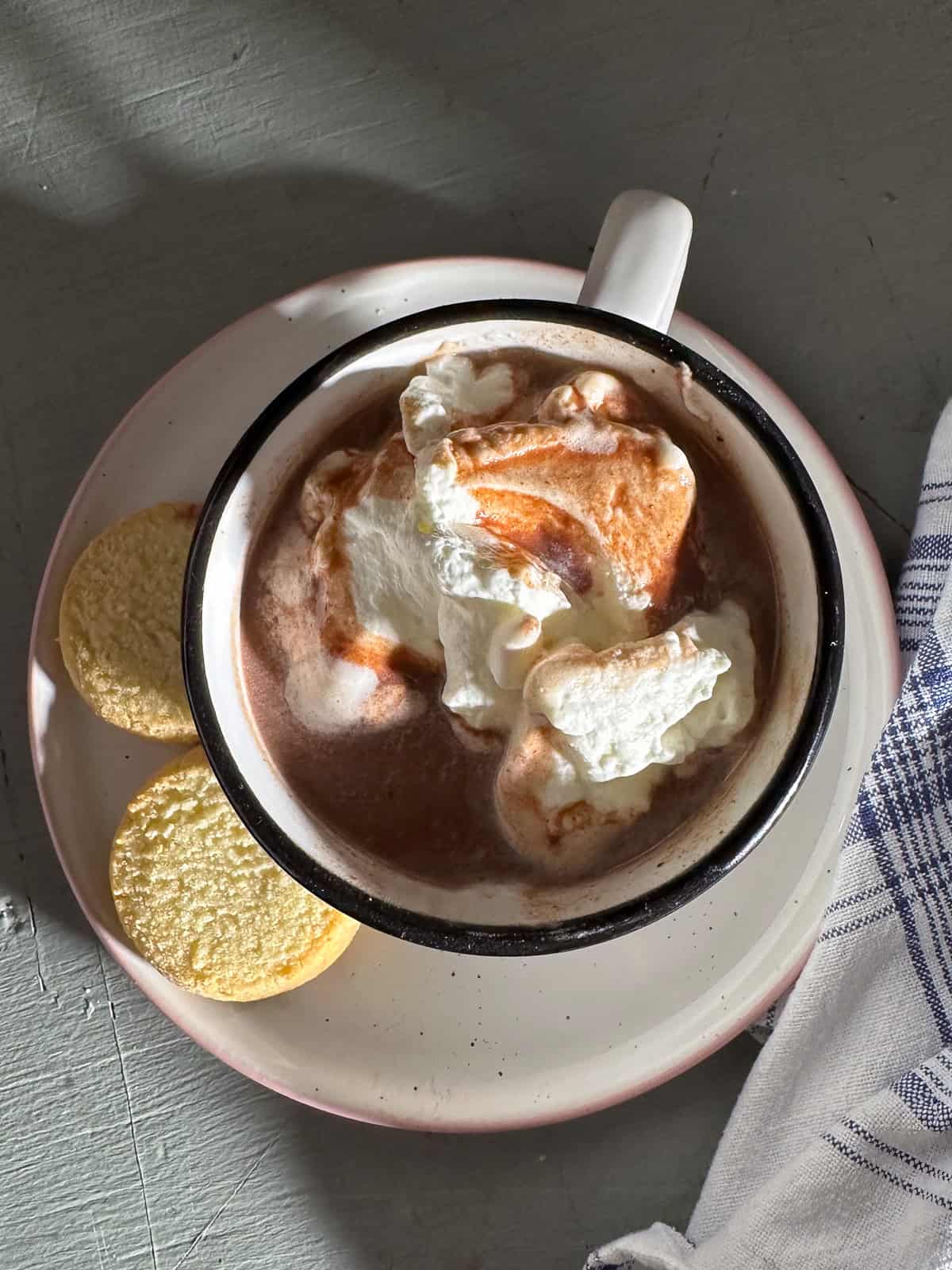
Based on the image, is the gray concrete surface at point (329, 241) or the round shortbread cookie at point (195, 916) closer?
the round shortbread cookie at point (195, 916)

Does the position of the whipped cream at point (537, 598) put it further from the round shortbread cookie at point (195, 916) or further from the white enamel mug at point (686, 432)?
the round shortbread cookie at point (195, 916)

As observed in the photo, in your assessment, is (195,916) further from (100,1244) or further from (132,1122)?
(100,1244)

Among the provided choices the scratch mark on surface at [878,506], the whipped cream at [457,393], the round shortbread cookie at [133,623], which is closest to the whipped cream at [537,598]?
the whipped cream at [457,393]

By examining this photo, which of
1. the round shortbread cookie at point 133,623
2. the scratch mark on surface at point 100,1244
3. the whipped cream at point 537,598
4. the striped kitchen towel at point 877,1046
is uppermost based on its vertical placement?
the whipped cream at point 537,598

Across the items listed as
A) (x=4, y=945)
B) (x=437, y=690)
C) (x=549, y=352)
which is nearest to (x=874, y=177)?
(x=549, y=352)

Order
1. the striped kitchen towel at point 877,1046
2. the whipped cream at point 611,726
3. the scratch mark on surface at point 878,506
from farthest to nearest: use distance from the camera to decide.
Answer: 1. the scratch mark on surface at point 878,506
2. the striped kitchen towel at point 877,1046
3. the whipped cream at point 611,726

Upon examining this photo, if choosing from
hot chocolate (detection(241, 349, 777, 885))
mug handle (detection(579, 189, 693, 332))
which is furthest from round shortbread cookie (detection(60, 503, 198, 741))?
mug handle (detection(579, 189, 693, 332))

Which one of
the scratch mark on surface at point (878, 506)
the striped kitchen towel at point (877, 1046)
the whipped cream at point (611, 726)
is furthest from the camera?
the scratch mark on surface at point (878, 506)

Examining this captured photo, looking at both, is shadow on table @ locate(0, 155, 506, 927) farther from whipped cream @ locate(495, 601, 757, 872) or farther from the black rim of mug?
whipped cream @ locate(495, 601, 757, 872)
